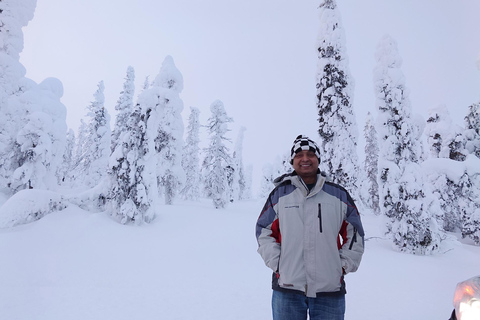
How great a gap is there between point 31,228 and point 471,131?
24.9 meters

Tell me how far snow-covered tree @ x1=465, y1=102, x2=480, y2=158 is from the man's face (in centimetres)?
2105

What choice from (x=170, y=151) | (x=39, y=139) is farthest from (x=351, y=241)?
(x=170, y=151)

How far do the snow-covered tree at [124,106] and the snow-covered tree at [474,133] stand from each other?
28.7 m

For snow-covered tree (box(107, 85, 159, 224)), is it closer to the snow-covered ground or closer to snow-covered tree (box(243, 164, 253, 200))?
the snow-covered ground

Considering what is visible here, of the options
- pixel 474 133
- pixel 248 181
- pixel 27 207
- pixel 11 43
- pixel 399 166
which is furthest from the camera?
pixel 248 181

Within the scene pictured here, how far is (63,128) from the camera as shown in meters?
22.5

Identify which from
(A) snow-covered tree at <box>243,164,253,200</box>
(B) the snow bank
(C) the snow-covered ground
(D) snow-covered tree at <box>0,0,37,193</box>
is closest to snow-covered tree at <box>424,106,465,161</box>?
(C) the snow-covered ground

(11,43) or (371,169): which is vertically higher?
(11,43)

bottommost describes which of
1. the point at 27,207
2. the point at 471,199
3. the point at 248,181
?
the point at 248,181

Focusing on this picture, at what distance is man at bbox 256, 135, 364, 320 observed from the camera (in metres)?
2.53

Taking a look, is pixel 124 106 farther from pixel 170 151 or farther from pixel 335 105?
pixel 335 105

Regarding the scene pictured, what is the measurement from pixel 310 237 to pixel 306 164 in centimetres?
74

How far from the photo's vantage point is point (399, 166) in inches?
529

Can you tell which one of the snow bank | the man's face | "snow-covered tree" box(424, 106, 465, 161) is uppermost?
"snow-covered tree" box(424, 106, 465, 161)
